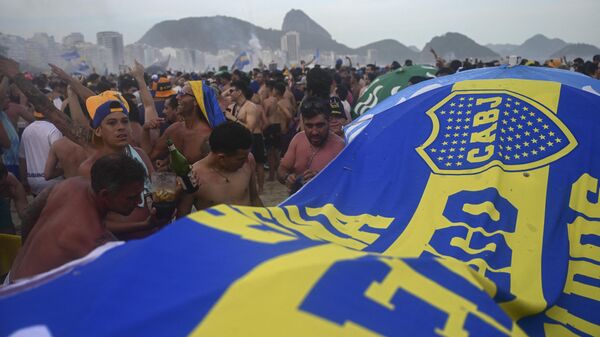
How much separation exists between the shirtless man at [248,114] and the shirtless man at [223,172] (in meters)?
3.54

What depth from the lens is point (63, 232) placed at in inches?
89.3

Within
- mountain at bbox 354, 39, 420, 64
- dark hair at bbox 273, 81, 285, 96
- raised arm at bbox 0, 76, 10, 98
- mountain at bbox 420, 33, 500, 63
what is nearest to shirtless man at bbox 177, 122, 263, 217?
raised arm at bbox 0, 76, 10, 98

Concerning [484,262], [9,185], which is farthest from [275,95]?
[484,262]

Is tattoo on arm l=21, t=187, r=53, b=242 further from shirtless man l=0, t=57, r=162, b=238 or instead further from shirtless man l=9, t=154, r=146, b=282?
shirtless man l=0, t=57, r=162, b=238

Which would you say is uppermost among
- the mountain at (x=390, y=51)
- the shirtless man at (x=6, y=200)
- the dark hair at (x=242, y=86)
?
the mountain at (x=390, y=51)

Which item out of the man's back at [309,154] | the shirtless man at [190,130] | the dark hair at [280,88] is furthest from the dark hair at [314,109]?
the dark hair at [280,88]

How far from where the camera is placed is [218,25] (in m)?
116

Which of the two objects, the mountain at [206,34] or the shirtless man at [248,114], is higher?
the mountain at [206,34]

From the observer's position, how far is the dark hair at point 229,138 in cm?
325

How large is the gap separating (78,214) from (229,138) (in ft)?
3.84

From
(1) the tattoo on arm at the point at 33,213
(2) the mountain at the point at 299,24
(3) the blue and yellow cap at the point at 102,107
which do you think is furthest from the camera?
(2) the mountain at the point at 299,24

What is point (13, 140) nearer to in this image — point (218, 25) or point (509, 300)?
point (509, 300)

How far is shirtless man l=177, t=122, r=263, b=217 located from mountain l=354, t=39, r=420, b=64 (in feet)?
445

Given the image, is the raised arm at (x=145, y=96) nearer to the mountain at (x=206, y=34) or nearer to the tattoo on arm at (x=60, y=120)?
the tattoo on arm at (x=60, y=120)
